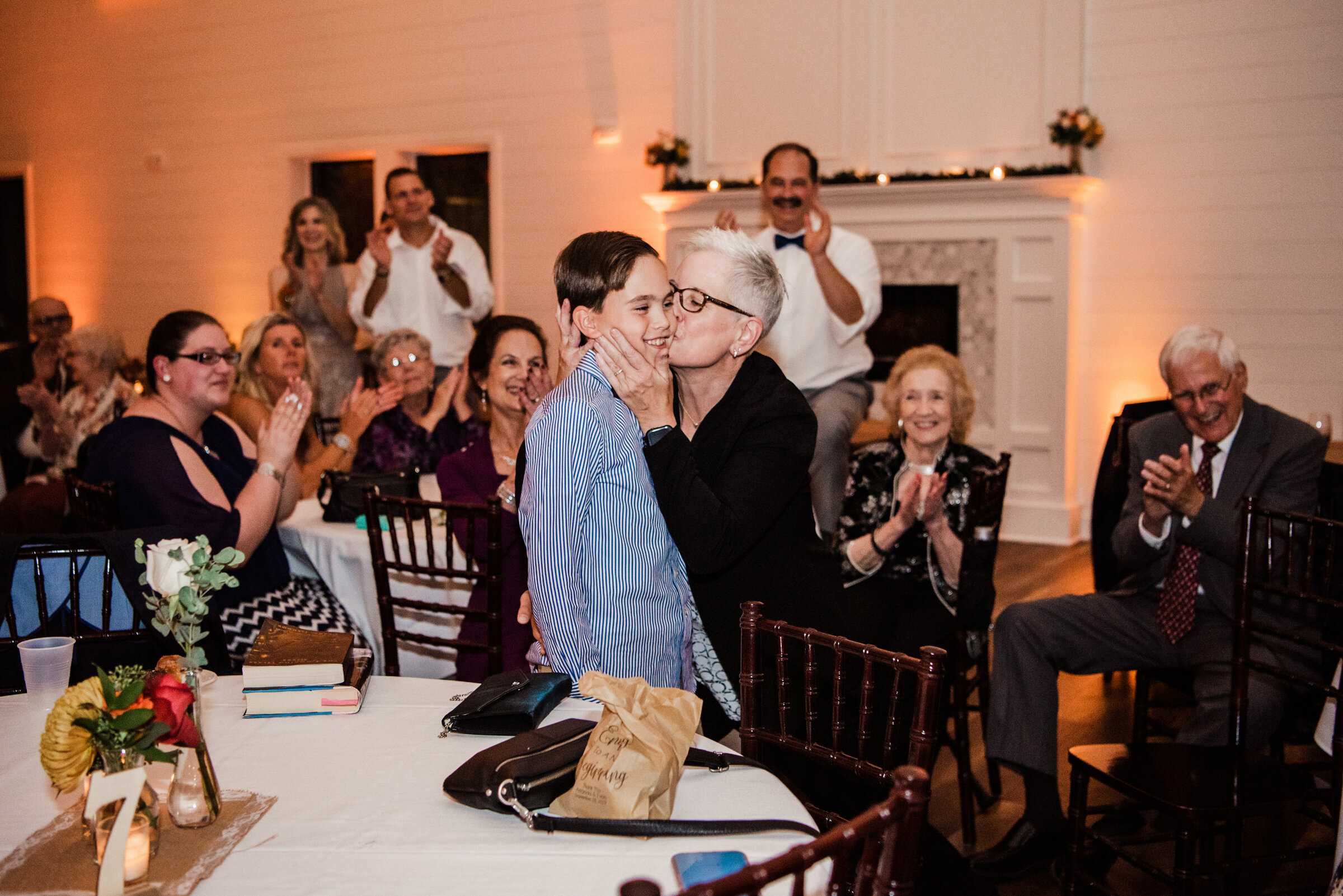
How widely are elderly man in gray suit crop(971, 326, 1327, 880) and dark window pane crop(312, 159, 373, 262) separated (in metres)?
7.30

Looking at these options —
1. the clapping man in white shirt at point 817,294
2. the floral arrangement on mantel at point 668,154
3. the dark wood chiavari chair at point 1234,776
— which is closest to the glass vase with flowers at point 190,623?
the dark wood chiavari chair at point 1234,776

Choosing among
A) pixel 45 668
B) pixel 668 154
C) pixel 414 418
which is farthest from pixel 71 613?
pixel 668 154

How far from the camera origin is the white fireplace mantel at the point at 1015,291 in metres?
6.17

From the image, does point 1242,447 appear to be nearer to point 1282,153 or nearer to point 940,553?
point 940,553

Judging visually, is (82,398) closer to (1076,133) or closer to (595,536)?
(595,536)

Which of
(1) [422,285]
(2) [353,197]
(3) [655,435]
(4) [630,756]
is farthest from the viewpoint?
(2) [353,197]

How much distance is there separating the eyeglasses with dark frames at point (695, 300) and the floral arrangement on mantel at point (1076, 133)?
4703mm

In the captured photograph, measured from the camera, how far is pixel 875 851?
1.03m

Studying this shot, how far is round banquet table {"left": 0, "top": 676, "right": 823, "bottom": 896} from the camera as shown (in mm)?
1181

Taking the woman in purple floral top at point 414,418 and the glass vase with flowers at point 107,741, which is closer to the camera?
the glass vase with flowers at point 107,741

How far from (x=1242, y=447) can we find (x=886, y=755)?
1.86 metres

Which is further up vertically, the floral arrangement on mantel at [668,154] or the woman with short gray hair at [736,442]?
the floral arrangement on mantel at [668,154]

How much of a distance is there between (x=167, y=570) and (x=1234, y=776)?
2.02m

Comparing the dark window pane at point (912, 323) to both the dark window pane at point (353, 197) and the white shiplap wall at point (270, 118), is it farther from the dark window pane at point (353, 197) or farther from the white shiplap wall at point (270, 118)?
the dark window pane at point (353, 197)
